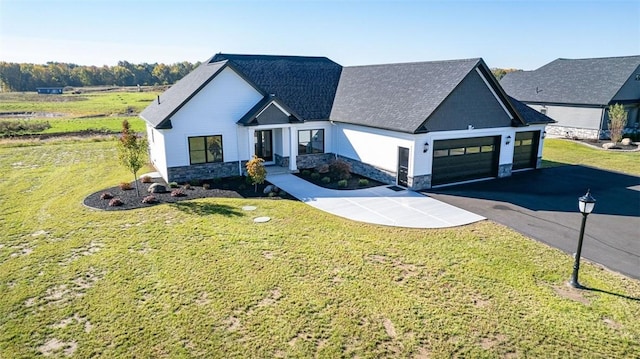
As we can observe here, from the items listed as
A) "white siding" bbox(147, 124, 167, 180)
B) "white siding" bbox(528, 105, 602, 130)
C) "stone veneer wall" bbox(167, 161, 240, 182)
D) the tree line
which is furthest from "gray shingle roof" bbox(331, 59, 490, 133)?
the tree line

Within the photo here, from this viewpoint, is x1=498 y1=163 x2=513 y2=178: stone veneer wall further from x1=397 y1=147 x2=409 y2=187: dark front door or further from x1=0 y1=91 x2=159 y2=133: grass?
x1=0 y1=91 x2=159 y2=133: grass

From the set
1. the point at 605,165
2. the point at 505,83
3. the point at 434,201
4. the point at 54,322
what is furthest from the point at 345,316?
the point at 505,83

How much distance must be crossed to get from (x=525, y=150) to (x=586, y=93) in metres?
18.3

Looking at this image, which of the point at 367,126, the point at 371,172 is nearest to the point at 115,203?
the point at 371,172

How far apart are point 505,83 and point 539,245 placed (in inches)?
1526

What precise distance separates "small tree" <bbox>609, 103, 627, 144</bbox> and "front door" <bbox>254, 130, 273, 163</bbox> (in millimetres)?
27903

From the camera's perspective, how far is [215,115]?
70.3 feet

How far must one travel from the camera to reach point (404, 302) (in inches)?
368

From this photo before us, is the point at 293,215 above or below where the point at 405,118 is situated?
below

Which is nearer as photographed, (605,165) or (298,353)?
(298,353)

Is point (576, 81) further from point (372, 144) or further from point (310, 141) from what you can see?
point (310, 141)

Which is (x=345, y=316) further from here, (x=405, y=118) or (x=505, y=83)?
(x=505, y=83)

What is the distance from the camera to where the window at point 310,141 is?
23.9 metres

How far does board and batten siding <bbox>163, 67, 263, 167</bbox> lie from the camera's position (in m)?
20.6
